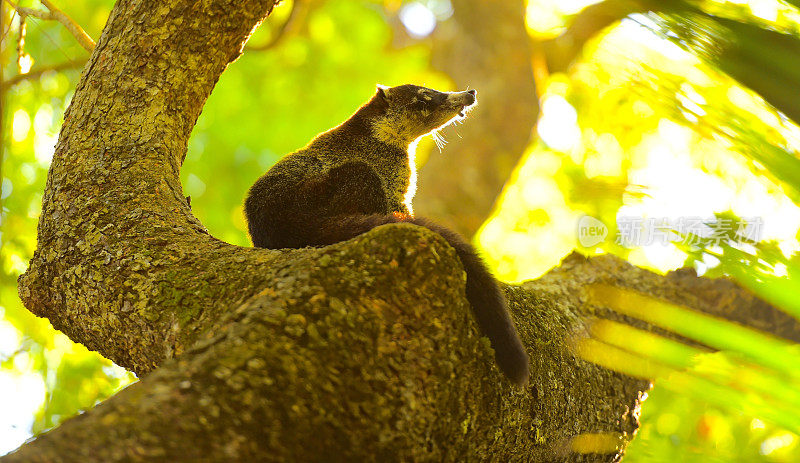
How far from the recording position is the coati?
2381 mm

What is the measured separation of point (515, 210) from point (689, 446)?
28.2 feet

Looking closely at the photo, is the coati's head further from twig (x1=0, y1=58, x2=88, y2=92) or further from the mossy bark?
the mossy bark

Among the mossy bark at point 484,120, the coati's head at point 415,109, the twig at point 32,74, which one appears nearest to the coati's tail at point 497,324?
the coati's head at point 415,109

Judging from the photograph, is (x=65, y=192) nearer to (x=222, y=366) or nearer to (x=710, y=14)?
(x=222, y=366)

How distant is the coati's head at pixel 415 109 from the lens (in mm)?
5051

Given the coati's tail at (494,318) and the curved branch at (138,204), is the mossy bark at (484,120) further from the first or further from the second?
the coati's tail at (494,318)

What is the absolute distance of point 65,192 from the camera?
117 inches

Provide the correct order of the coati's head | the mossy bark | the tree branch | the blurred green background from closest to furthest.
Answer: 1. the blurred green background
2. the coati's head
3. the tree branch
4. the mossy bark

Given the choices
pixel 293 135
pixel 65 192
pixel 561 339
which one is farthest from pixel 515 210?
pixel 65 192

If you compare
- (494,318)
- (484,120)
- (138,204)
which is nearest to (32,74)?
(138,204)

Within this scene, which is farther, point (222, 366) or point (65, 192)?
point (65, 192)

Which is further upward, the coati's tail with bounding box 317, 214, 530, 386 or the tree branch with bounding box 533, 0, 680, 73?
the coati's tail with bounding box 317, 214, 530, 386

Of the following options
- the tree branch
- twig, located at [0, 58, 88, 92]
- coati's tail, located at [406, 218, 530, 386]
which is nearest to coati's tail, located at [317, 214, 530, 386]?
coati's tail, located at [406, 218, 530, 386]

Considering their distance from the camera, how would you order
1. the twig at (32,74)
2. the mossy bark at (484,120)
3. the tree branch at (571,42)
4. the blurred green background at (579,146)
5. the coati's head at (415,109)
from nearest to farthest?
the blurred green background at (579,146) → the twig at (32,74) → the coati's head at (415,109) → the tree branch at (571,42) → the mossy bark at (484,120)
